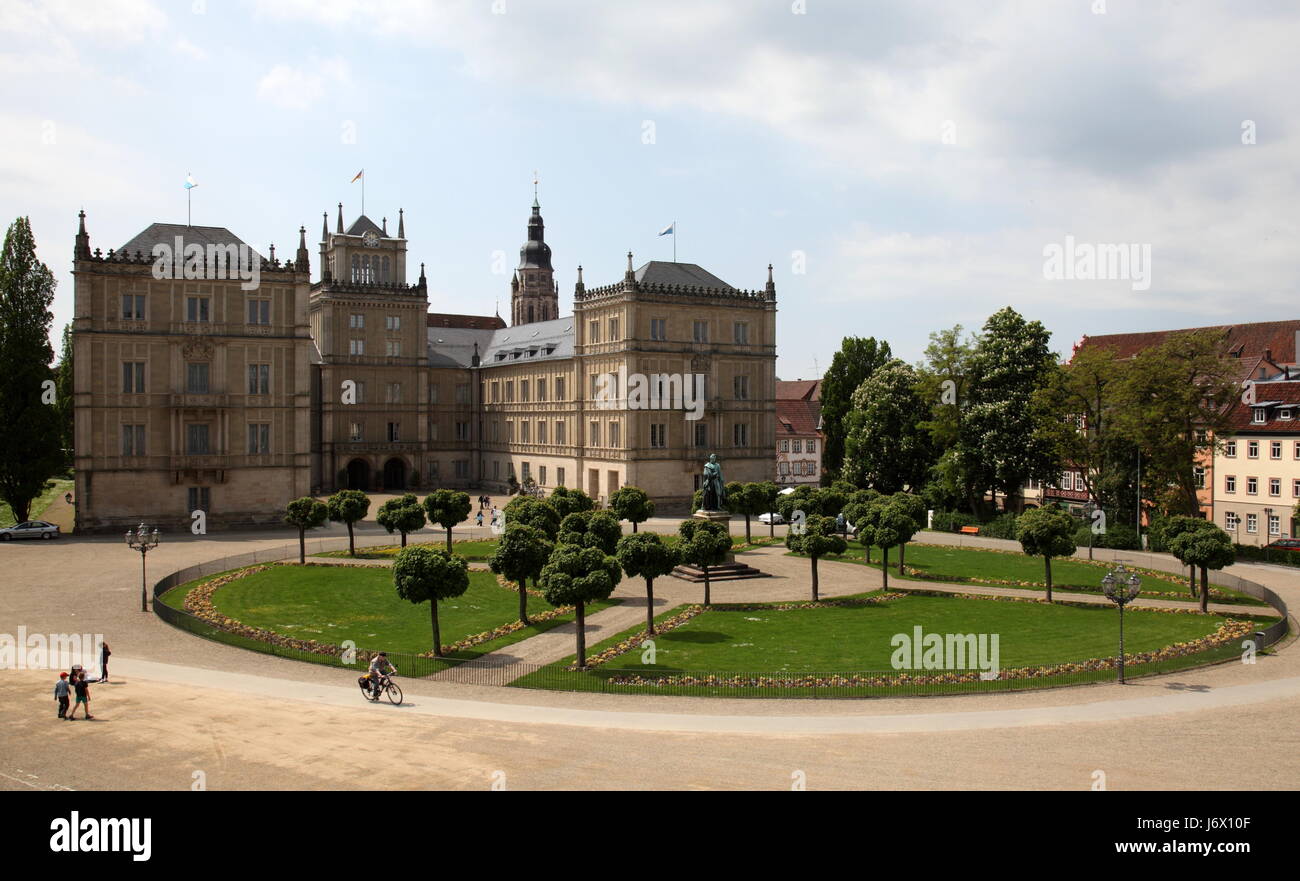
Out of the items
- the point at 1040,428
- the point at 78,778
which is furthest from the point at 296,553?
the point at 1040,428

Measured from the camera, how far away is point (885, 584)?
4791 centimetres

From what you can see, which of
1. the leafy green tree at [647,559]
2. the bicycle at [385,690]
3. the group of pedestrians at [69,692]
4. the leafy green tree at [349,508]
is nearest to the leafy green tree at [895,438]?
the leafy green tree at [349,508]

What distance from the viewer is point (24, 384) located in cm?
6812

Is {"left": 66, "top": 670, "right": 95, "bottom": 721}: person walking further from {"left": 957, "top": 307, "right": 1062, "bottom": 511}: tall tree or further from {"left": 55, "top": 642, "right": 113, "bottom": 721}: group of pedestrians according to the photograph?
{"left": 957, "top": 307, "right": 1062, "bottom": 511}: tall tree

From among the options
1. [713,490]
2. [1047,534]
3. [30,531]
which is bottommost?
[30,531]

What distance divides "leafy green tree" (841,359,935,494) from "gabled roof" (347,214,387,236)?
57.2m

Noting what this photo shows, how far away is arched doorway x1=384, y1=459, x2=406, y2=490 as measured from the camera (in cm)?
10054

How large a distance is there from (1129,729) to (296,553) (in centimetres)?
4689

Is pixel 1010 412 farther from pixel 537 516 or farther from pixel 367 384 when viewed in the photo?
pixel 367 384

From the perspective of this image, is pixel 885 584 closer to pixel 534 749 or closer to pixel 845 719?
pixel 845 719

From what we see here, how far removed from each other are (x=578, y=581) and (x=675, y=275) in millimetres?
56336

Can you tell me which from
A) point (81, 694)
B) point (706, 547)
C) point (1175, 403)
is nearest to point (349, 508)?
point (706, 547)

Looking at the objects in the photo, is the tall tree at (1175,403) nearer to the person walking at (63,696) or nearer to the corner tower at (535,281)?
the person walking at (63,696)

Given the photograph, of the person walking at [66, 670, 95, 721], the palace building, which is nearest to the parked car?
the palace building
